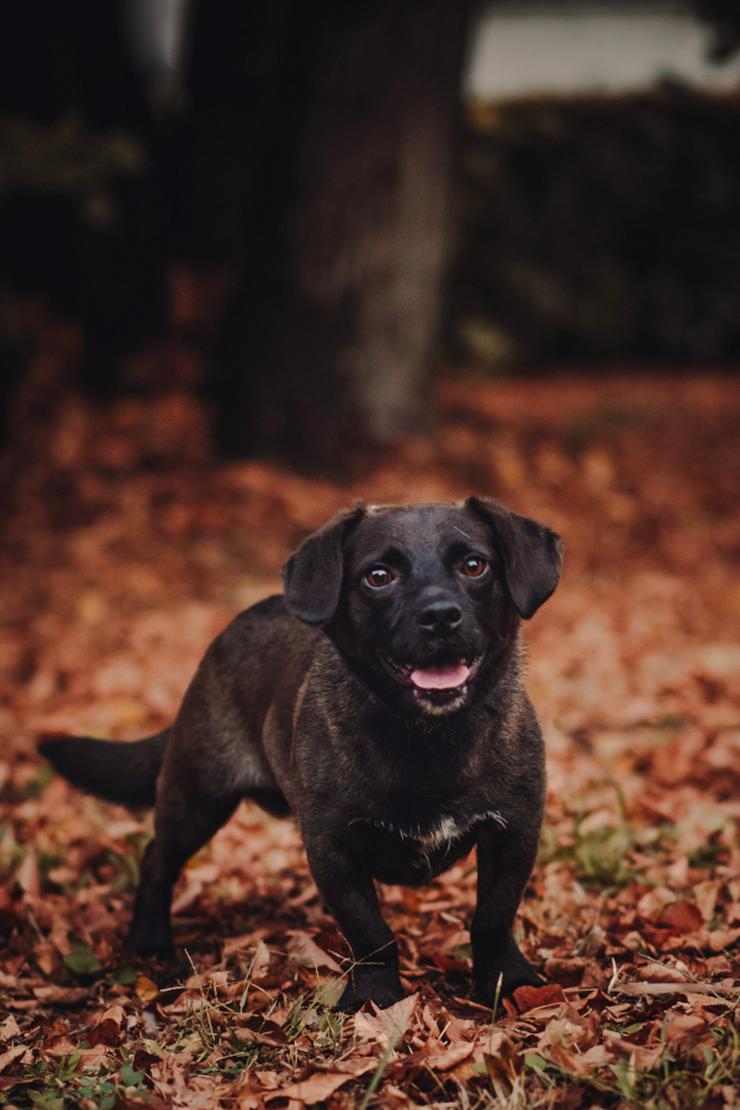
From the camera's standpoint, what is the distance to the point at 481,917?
3.75 metres

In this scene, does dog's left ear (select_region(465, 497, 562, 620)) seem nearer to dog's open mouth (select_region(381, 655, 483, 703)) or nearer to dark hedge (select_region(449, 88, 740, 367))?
dog's open mouth (select_region(381, 655, 483, 703))

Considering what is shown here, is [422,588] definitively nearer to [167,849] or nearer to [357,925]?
[357,925]

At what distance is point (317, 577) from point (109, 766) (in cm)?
145

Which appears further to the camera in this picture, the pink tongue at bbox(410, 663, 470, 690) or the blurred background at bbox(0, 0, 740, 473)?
the blurred background at bbox(0, 0, 740, 473)

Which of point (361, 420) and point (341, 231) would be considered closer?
point (341, 231)

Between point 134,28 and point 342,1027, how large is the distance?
459 inches

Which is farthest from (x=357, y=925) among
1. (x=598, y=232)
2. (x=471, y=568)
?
(x=598, y=232)

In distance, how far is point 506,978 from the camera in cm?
375

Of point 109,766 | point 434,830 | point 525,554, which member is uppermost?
point 525,554

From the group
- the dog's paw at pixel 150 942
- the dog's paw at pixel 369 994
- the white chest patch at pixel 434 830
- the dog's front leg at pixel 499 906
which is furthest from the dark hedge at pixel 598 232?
the dog's paw at pixel 369 994

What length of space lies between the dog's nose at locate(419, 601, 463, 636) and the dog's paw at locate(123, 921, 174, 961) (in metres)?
1.76

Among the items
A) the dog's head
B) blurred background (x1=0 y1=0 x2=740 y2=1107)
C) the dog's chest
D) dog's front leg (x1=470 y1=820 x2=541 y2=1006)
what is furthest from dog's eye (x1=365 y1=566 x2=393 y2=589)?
blurred background (x1=0 y1=0 x2=740 y2=1107)

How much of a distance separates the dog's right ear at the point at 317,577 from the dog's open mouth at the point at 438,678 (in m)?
0.29

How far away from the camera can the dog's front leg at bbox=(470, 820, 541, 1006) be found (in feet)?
12.1
